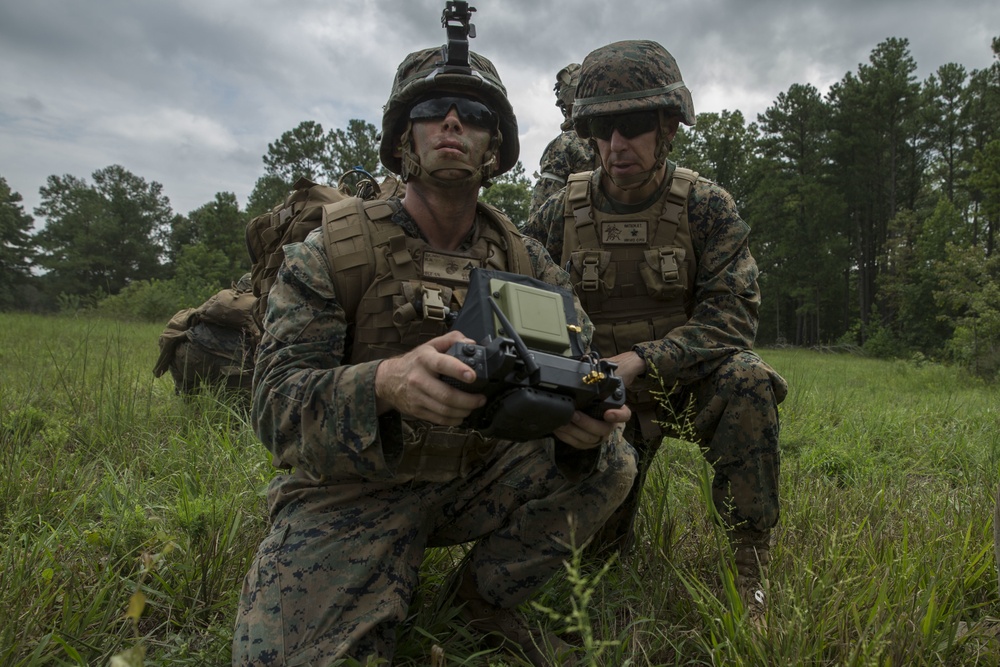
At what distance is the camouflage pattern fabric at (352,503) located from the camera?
2010 millimetres

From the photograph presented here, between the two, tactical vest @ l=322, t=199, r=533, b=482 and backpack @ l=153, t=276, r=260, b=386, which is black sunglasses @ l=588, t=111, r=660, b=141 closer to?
tactical vest @ l=322, t=199, r=533, b=482

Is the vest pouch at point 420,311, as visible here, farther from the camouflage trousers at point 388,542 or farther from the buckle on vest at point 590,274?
the buckle on vest at point 590,274

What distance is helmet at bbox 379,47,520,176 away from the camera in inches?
103

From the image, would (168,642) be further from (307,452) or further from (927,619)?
(927,619)

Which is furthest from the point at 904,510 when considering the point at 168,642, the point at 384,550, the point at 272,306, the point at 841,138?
the point at 841,138

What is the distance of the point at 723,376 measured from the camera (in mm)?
2865

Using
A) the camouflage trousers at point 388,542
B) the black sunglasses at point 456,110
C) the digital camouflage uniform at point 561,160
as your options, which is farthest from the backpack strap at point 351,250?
the digital camouflage uniform at point 561,160

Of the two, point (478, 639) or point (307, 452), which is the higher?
point (307, 452)

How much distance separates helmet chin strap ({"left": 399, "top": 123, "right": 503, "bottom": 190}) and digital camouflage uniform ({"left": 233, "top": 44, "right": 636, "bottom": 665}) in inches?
5.9

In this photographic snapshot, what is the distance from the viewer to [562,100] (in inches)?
276

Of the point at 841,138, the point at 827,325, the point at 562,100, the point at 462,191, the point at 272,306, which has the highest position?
the point at 841,138

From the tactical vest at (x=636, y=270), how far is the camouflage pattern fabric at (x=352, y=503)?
827 mm

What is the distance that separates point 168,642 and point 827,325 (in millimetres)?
51326

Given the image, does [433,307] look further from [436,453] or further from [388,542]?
[388,542]
